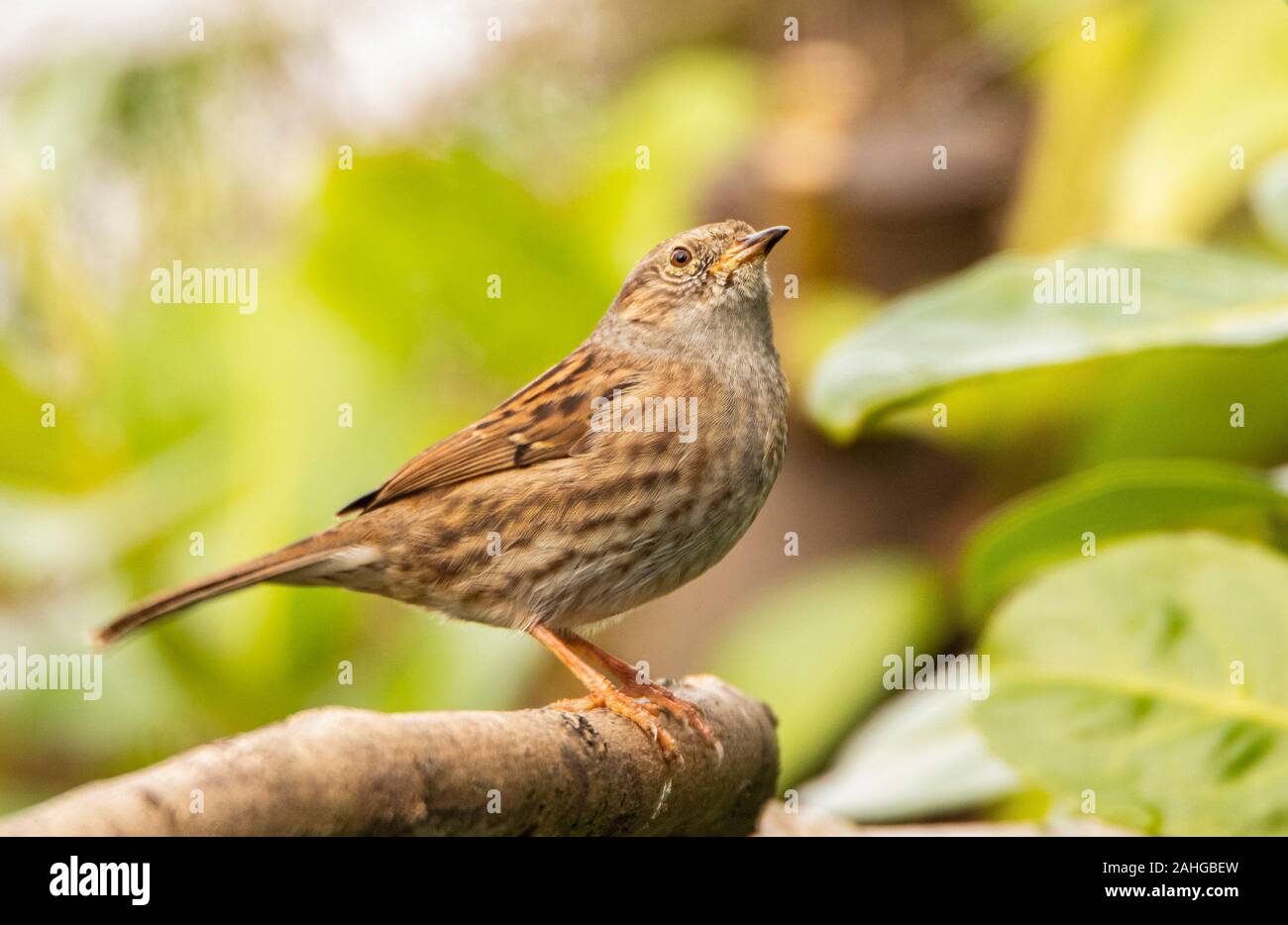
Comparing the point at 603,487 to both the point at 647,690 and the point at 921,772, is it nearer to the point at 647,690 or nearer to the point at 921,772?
the point at 647,690

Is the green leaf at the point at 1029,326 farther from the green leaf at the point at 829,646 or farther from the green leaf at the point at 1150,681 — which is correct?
the green leaf at the point at 829,646

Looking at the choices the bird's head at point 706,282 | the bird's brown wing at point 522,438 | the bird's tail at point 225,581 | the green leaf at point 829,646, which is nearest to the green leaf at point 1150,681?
the bird's head at point 706,282

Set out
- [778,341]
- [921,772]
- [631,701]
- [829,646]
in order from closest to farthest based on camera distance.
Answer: [631,701]
[921,772]
[829,646]
[778,341]

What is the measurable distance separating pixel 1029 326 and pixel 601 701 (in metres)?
1.17

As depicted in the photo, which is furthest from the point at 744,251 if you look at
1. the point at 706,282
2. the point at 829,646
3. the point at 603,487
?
the point at 829,646

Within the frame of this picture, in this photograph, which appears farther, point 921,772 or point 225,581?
point 921,772

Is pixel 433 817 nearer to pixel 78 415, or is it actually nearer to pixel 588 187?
pixel 78 415

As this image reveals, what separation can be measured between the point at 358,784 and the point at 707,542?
1249 millimetres

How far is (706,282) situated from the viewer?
10.3 feet

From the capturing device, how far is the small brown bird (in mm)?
2855

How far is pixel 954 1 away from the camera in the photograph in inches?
335

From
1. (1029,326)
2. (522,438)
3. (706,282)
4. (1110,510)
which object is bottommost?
(1110,510)

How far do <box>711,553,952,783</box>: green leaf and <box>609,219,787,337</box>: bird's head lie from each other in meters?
2.33

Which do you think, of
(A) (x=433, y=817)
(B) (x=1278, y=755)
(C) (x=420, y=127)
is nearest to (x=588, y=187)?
(C) (x=420, y=127)
